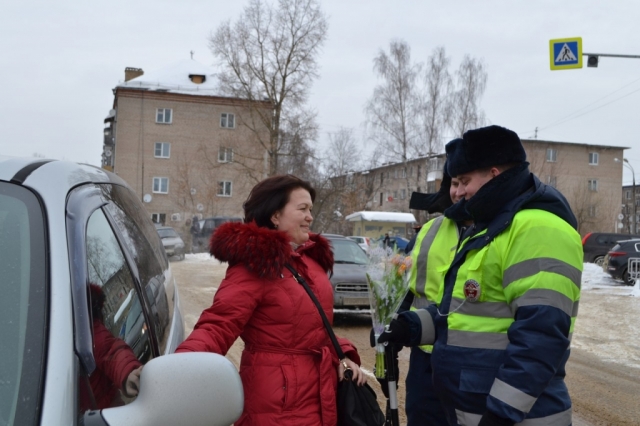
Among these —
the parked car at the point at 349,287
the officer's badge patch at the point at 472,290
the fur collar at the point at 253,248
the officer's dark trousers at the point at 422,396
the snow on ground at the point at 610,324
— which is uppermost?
the fur collar at the point at 253,248

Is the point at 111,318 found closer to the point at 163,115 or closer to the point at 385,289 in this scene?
the point at 385,289

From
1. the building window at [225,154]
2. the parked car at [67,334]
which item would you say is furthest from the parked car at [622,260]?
the building window at [225,154]

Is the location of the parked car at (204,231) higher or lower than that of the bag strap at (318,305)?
lower

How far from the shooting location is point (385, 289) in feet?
10.9

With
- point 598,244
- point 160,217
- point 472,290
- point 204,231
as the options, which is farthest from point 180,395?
point 160,217

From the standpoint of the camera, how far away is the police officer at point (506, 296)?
2.38 metres

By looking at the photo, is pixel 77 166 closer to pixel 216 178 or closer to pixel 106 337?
pixel 106 337

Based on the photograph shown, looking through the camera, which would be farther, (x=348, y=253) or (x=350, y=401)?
(x=348, y=253)

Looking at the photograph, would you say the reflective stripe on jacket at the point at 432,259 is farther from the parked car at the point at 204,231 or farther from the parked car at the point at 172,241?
the parked car at the point at 204,231

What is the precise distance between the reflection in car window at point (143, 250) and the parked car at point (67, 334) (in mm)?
509

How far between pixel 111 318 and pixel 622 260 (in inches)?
892

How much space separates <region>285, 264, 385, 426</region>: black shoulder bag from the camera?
2.85 metres

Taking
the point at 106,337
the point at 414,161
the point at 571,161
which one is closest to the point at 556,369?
the point at 106,337

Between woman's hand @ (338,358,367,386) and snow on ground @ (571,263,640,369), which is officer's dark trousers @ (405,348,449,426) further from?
snow on ground @ (571,263,640,369)
